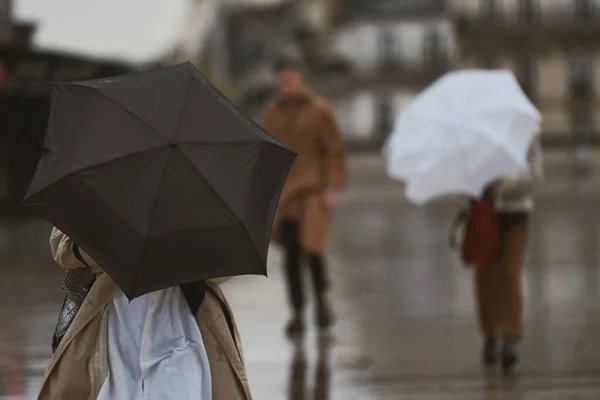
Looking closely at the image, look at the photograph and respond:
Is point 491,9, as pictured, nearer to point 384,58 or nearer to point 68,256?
point 384,58

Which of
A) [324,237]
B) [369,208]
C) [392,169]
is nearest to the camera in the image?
[392,169]

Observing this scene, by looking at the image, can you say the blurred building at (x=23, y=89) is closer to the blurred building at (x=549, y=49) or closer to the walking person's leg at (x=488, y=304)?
the walking person's leg at (x=488, y=304)

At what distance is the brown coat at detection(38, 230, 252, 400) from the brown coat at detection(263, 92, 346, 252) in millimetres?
4754

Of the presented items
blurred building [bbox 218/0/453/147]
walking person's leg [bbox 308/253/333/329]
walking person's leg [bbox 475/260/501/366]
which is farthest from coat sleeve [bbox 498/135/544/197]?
blurred building [bbox 218/0/453/147]

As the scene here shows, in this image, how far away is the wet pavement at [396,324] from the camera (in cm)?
712

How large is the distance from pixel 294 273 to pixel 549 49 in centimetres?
5090

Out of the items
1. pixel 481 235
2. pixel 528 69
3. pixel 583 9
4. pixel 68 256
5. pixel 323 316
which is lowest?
pixel 323 316

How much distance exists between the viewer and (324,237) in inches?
349

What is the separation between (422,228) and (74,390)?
1411 centimetres

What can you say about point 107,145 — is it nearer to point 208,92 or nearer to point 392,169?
point 208,92

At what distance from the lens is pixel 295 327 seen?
8898 millimetres

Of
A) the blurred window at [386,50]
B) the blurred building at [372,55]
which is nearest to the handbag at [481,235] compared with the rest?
the blurred building at [372,55]

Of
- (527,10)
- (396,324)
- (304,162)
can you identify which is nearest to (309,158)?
(304,162)

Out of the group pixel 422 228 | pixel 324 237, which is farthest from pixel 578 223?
pixel 324 237
